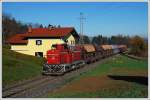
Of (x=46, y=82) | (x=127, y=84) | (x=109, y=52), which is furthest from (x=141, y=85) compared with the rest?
(x=109, y=52)

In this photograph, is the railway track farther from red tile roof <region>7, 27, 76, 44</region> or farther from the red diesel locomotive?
red tile roof <region>7, 27, 76, 44</region>

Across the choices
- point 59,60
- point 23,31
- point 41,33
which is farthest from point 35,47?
point 23,31

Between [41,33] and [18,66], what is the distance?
8.36 ft

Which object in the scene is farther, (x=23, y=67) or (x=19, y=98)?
(x=23, y=67)

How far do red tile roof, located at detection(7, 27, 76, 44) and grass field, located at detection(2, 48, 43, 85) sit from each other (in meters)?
0.88

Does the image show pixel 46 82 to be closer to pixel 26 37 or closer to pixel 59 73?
pixel 59 73

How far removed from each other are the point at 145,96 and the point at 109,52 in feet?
93.2

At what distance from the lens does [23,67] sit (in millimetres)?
20281

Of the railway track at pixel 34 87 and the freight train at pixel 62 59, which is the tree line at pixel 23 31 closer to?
the freight train at pixel 62 59

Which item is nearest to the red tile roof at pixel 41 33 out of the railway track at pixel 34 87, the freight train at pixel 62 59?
the freight train at pixel 62 59

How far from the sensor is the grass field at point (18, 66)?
57.4ft

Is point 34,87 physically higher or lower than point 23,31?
lower

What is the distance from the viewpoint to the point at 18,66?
2011 cm

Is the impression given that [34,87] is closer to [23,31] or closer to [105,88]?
[105,88]
